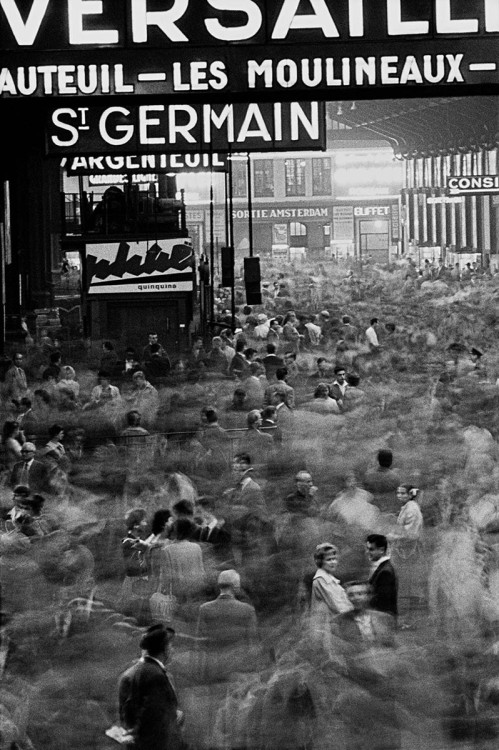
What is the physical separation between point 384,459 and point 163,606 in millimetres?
3758

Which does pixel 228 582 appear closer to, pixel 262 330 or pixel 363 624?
pixel 363 624

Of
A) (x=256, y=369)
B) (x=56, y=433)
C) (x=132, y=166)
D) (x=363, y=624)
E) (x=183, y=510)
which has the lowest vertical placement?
(x=363, y=624)

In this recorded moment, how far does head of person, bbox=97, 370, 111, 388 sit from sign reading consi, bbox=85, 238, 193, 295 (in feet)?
18.8

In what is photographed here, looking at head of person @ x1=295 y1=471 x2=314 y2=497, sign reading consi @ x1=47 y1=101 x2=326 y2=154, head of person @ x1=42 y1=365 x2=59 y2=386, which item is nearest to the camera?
head of person @ x1=295 y1=471 x2=314 y2=497

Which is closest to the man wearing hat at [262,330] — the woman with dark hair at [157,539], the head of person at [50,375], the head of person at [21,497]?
the head of person at [50,375]

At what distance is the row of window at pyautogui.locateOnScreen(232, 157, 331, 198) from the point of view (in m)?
99.7

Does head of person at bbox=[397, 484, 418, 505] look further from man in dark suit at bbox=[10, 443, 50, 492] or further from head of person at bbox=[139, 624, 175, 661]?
head of person at bbox=[139, 624, 175, 661]

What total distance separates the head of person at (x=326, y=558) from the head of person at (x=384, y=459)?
3.21m

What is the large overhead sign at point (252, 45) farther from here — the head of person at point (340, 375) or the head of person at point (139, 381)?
the head of person at point (340, 375)

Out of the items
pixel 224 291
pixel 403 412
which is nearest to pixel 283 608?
pixel 403 412

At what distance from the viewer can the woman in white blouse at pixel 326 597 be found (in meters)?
7.99

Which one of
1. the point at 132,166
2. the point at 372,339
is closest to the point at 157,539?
the point at 132,166

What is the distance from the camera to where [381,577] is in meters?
8.55

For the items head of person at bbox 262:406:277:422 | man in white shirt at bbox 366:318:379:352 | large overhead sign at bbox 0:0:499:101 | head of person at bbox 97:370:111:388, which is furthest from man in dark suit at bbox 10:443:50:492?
man in white shirt at bbox 366:318:379:352
